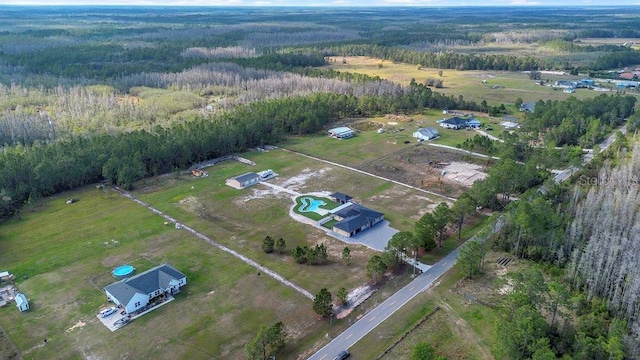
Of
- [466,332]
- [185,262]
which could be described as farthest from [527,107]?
[185,262]

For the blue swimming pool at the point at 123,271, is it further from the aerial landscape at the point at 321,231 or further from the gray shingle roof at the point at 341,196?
the gray shingle roof at the point at 341,196

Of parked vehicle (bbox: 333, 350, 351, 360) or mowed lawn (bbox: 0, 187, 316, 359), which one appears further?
mowed lawn (bbox: 0, 187, 316, 359)

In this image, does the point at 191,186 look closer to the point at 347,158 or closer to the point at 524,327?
the point at 347,158

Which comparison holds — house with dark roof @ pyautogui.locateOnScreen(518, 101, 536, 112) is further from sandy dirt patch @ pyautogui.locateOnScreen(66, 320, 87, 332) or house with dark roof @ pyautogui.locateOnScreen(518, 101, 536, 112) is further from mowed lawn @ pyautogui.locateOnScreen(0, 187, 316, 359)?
sandy dirt patch @ pyautogui.locateOnScreen(66, 320, 87, 332)

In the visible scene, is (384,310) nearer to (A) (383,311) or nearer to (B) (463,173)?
(A) (383,311)

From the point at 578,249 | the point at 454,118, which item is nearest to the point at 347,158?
the point at 454,118

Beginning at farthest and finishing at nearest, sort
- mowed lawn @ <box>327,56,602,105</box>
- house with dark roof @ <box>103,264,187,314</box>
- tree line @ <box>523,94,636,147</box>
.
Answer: mowed lawn @ <box>327,56,602,105</box>
tree line @ <box>523,94,636,147</box>
house with dark roof @ <box>103,264,187,314</box>

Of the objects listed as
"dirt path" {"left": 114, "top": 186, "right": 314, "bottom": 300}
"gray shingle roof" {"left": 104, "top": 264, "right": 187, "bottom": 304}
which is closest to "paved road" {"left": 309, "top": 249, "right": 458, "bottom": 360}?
"dirt path" {"left": 114, "top": 186, "right": 314, "bottom": 300}

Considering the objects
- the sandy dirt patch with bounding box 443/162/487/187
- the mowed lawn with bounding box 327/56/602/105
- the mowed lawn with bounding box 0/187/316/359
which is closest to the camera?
the mowed lawn with bounding box 0/187/316/359
